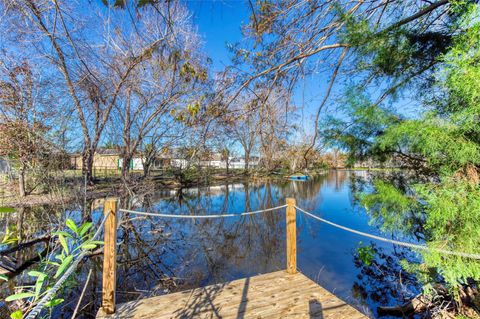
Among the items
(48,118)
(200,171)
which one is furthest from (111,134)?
(200,171)

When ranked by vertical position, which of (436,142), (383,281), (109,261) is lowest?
(383,281)

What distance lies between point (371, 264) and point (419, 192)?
3.10m

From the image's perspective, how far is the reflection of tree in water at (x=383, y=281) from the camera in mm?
3805

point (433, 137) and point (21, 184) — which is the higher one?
point (433, 137)

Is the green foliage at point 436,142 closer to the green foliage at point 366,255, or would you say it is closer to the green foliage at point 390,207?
the green foliage at point 390,207

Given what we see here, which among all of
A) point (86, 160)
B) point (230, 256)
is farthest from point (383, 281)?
point (86, 160)

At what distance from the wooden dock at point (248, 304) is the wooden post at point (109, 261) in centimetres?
10

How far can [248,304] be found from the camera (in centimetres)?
229

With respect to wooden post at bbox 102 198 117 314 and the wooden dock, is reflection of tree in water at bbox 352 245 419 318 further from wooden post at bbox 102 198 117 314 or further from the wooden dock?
wooden post at bbox 102 198 117 314

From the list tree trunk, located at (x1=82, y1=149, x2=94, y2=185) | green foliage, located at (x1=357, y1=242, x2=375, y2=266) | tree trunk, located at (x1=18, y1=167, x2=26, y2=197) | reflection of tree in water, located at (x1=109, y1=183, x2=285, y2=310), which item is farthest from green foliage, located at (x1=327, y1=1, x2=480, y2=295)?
tree trunk, located at (x1=18, y1=167, x2=26, y2=197)

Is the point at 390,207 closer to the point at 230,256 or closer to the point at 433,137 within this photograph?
the point at 433,137

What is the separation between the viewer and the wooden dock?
2.13m

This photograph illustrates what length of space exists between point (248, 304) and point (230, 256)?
3.20 metres

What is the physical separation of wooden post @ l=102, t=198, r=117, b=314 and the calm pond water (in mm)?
1068
